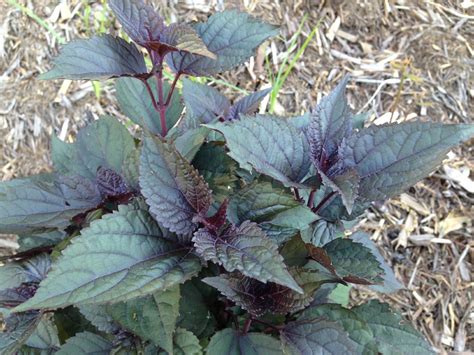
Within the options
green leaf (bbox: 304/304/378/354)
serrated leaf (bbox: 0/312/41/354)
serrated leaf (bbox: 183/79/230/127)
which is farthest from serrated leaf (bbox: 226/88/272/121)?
serrated leaf (bbox: 0/312/41/354)

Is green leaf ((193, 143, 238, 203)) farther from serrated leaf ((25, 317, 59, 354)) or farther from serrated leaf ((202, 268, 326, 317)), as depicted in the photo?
serrated leaf ((25, 317, 59, 354))

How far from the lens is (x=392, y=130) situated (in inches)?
40.2

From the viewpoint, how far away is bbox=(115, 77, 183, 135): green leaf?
1.38 m

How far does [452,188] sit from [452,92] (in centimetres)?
51

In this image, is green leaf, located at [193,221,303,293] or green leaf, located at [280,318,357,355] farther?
green leaf, located at [280,318,357,355]

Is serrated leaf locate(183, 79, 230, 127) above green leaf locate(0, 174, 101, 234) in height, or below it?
above

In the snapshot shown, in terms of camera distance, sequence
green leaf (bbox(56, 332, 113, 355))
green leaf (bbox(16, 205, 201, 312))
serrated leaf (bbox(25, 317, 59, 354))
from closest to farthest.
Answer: green leaf (bbox(16, 205, 201, 312))
green leaf (bbox(56, 332, 113, 355))
serrated leaf (bbox(25, 317, 59, 354))

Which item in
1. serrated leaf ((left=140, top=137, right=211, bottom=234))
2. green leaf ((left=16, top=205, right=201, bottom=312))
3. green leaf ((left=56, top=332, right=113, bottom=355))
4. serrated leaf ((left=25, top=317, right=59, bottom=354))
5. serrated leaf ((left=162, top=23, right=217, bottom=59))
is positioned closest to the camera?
green leaf ((left=16, top=205, right=201, bottom=312))

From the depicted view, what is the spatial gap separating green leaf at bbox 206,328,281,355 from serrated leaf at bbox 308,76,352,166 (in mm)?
371

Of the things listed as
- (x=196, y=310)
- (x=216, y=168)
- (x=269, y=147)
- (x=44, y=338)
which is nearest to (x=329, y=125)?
(x=269, y=147)

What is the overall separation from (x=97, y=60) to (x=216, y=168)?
13.0 inches

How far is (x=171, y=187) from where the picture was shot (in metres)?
0.95

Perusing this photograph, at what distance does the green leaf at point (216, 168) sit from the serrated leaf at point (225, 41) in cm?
17

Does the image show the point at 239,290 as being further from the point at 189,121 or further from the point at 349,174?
the point at 189,121
